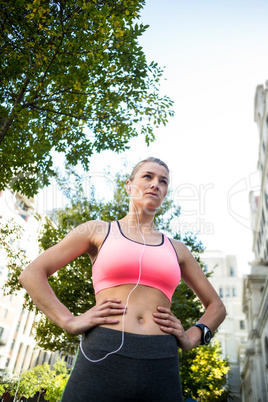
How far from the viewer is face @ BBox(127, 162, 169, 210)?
241 centimetres

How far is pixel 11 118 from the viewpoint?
25.1ft

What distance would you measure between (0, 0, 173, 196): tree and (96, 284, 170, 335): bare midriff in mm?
6646

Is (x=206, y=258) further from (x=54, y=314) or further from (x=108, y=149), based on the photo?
(x=54, y=314)

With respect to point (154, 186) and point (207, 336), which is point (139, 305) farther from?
point (154, 186)

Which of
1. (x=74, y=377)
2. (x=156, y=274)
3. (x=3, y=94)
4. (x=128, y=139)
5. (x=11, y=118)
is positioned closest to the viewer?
(x=74, y=377)

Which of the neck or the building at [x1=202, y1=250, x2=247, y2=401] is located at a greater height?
the building at [x1=202, y1=250, x2=247, y2=401]

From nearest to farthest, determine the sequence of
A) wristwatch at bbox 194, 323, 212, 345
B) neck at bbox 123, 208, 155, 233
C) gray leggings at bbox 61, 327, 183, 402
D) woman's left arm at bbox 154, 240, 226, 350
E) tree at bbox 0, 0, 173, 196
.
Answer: gray leggings at bbox 61, 327, 183, 402
woman's left arm at bbox 154, 240, 226, 350
wristwatch at bbox 194, 323, 212, 345
neck at bbox 123, 208, 155, 233
tree at bbox 0, 0, 173, 196

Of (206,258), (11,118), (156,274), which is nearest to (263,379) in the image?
(11,118)

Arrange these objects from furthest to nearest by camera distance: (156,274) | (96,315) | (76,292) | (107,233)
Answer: (76,292), (107,233), (156,274), (96,315)

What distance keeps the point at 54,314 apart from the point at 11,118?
676 centimetres

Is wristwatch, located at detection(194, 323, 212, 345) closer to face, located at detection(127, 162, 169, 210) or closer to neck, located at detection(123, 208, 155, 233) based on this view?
neck, located at detection(123, 208, 155, 233)

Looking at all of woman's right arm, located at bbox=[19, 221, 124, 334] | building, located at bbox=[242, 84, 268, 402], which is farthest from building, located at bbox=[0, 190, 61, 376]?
woman's right arm, located at bbox=[19, 221, 124, 334]

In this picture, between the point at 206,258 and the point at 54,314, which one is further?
the point at 206,258

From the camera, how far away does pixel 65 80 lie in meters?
8.55
